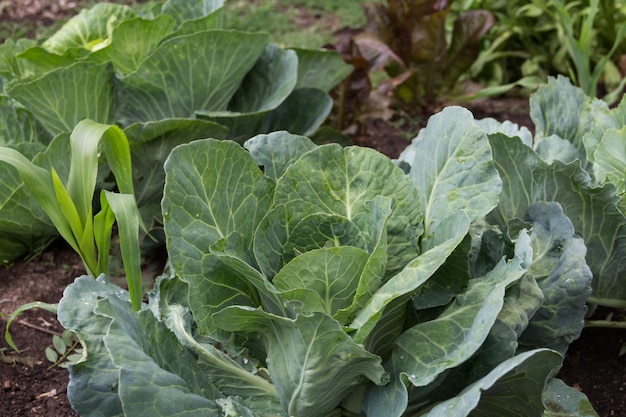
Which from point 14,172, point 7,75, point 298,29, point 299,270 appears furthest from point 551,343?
point 298,29

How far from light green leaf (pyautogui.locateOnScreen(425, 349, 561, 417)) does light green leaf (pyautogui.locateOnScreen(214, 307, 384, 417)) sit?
21 cm

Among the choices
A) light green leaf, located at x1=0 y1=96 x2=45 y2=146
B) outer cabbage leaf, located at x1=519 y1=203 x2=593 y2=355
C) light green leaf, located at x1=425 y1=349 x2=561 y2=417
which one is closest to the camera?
light green leaf, located at x1=425 y1=349 x2=561 y2=417

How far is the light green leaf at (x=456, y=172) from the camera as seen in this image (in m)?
1.90

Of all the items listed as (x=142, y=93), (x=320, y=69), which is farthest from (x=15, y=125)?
(x=320, y=69)

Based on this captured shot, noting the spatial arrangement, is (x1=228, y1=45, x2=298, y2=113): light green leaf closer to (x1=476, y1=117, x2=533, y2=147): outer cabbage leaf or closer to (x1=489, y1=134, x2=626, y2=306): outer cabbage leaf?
(x1=476, y1=117, x2=533, y2=147): outer cabbage leaf

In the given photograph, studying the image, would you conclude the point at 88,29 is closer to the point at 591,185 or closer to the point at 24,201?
the point at 24,201

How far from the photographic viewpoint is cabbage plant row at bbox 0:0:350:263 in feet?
9.75

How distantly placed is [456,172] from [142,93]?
1.63 metres

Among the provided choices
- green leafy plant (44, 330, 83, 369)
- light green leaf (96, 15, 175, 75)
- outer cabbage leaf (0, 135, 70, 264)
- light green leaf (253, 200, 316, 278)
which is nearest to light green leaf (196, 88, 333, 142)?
light green leaf (96, 15, 175, 75)

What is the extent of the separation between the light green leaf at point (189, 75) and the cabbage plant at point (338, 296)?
3.46ft

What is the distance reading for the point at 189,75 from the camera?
10.2 feet

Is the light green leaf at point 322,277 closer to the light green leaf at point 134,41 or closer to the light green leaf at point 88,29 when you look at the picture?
the light green leaf at point 134,41

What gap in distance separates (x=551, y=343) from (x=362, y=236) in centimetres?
62

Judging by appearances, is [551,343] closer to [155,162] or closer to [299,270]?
[299,270]
